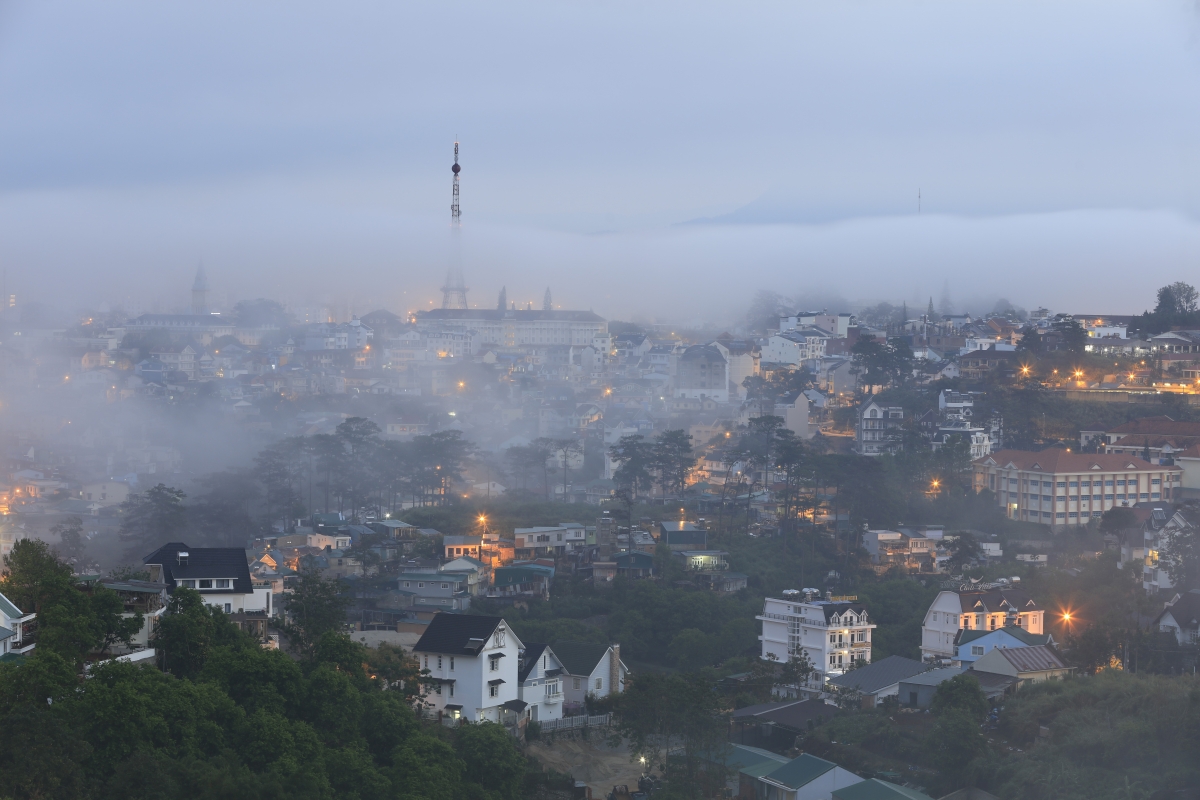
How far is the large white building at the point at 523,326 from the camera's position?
5881cm

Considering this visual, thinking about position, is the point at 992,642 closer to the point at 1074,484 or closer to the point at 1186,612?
the point at 1186,612

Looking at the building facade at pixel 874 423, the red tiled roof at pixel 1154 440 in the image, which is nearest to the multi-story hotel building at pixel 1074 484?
the red tiled roof at pixel 1154 440

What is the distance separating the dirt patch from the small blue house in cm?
516

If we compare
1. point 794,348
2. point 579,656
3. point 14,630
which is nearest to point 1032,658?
point 579,656

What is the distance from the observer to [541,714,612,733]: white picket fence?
1563cm

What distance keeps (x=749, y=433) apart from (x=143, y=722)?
2616 centimetres

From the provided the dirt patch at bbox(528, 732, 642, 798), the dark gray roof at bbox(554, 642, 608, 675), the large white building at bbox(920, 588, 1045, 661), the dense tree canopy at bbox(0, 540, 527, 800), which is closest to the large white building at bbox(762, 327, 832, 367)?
the large white building at bbox(920, 588, 1045, 661)

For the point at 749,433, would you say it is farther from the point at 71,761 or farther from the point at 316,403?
the point at 71,761

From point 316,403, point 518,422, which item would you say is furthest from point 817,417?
point 316,403

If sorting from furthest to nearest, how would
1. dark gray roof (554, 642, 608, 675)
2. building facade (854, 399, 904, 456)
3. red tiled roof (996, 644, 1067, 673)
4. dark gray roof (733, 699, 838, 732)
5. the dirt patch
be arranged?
building facade (854, 399, 904, 456) < red tiled roof (996, 644, 1067, 673) < dark gray roof (554, 642, 608, 675) < dark gray roof (733, 699, 838, 732) < the dirt patch

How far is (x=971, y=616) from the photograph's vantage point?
771 inches

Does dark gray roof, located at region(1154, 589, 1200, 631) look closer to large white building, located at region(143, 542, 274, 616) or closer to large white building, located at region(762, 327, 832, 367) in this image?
large white building, located at region(143, 542, 274, 616)

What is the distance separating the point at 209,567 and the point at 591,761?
4.60 meters

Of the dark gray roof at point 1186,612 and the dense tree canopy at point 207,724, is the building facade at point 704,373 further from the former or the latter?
the dense tree canopy at point 207,724
